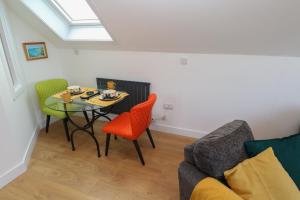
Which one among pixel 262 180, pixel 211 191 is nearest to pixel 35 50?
pixel 211 191

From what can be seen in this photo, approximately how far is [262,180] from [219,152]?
29cm

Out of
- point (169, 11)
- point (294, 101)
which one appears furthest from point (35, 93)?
point (294, 101)

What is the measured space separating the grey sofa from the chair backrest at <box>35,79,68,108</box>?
2522 millimetres

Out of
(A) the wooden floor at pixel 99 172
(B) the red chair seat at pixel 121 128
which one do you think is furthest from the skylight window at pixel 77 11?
(A) the wooden floor at pixel 99 172

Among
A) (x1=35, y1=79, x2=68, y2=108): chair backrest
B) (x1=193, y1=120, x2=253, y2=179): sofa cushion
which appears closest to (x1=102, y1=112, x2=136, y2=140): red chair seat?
(x1=193, y1=120, x2=253, y2=179): sofa cushion

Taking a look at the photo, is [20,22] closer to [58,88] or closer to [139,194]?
[58,88]

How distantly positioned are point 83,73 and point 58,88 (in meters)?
0.51

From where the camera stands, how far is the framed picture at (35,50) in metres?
3.02

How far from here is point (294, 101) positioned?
7.42 feet

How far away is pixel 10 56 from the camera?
258 centimetres

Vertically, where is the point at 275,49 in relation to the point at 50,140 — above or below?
above

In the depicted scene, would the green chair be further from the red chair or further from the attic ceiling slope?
the attic ceiling slope

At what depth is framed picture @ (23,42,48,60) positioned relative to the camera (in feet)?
9.91

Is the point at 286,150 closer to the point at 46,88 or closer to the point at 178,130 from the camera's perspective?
the point at 178,130
